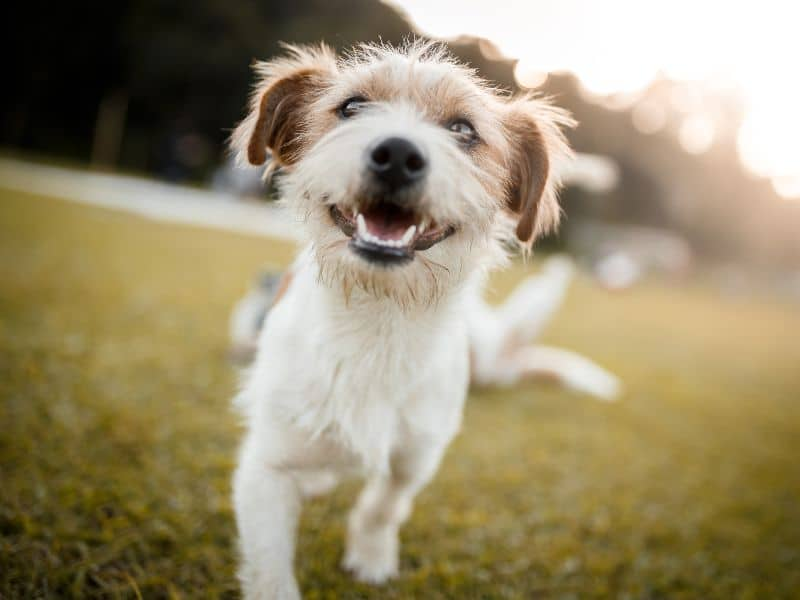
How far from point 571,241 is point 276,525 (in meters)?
24.9

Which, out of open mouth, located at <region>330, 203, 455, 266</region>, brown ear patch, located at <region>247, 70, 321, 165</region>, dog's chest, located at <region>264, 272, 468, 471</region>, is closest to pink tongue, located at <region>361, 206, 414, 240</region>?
open mouth, located at <region>330, 203, 455, 266</region>

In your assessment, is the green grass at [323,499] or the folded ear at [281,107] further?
the green grass at [323,499]

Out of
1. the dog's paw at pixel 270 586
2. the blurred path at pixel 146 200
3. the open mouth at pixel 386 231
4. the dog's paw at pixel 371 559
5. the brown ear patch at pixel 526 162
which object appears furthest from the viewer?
the blurred path at pixel 146 200

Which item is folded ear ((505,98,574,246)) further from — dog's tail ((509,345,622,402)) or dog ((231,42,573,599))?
dog's tail ((509,345,622,402))

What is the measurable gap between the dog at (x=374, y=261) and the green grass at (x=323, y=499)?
0.58 m

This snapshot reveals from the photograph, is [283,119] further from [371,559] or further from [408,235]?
[371,559]

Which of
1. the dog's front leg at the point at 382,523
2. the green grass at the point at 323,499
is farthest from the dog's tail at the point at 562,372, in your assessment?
the dog's front leg at the point at 382,523

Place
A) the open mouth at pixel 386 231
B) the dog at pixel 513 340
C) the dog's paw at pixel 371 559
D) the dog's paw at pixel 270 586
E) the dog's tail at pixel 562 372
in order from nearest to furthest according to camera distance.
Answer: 1. the open mouth at pixel 386 231
2. the dog's paw at pixel 270 586
3. the dog's paw at pixel 371 559
4. the dog at pixel 513 340
5. the dog's tail at pixel 562 372

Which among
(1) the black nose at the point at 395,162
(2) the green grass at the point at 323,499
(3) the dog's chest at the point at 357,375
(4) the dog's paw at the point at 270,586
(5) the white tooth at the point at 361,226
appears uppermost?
(1) the black nose at the point at 395,162

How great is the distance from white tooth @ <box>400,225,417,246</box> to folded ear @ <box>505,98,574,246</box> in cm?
68

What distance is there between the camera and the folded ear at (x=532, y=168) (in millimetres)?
2533

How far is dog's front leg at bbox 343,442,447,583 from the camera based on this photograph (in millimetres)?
2664

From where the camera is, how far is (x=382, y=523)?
8.99 feet

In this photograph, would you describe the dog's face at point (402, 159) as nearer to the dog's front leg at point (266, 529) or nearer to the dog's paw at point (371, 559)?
the dog's front leg at point (266, 529)
